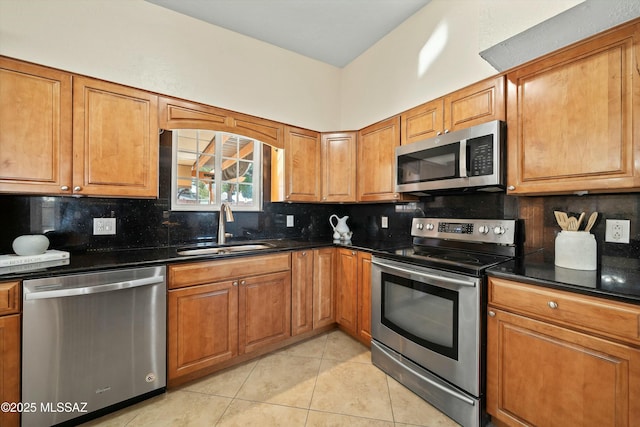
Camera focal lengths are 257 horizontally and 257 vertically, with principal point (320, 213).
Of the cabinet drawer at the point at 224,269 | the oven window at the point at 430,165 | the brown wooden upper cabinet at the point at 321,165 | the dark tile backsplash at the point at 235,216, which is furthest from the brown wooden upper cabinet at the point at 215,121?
the oven window at the point at 430,165

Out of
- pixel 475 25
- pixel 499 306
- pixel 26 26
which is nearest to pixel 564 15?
pixel 475 25

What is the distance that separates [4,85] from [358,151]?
2514 millimetres

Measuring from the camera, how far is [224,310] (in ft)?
6.24

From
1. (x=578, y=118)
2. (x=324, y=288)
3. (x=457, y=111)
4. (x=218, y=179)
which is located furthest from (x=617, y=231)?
(x=218, y=179)

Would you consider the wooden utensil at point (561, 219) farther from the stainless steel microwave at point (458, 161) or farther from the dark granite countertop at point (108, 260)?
the dark granite countertop at point (108, 260)

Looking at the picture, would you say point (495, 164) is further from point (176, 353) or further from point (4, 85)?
point (4, 85)

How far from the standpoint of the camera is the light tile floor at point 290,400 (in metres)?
1.49

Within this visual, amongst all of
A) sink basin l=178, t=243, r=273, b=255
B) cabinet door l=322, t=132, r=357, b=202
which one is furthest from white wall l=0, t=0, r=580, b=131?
sink basin l=178, t=243, r=273, b=255

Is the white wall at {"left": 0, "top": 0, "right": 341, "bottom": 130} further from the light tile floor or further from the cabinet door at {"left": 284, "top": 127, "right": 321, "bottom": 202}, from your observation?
the light tile floor

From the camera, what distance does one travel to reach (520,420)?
1286mm

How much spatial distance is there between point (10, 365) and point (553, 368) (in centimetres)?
260

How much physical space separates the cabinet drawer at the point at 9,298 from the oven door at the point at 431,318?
2074 mm

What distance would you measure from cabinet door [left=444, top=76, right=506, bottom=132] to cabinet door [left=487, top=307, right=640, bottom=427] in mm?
1210

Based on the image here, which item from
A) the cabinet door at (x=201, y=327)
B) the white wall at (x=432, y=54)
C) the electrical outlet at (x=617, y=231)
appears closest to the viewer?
the white wall at (x=432, y=54)
